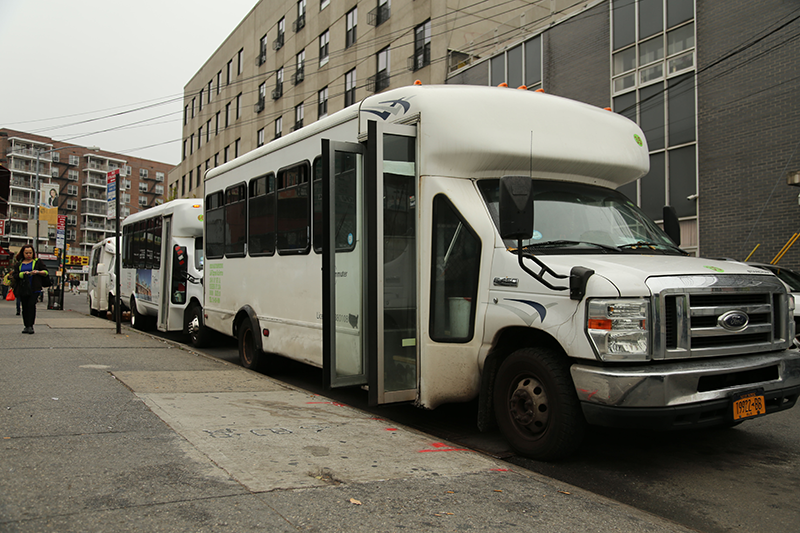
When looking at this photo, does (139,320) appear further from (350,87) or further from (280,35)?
(280,35)

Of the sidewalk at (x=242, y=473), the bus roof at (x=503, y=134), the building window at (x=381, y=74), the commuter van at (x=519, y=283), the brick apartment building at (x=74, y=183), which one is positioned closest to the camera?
the sidewalk at (x=242, y=473)

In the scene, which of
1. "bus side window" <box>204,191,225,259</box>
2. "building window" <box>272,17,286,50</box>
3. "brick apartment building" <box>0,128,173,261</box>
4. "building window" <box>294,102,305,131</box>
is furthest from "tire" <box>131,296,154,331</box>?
"brick apartment building" <box>0,128,173,261</box>

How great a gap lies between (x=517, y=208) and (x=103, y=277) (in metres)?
18.5

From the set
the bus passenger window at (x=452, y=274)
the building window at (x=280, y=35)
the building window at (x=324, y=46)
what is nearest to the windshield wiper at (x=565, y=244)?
the bus passenger window at (x=452, y=274)

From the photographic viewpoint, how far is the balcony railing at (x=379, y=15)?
28.8 metres

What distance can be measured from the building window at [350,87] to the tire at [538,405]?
27213mm

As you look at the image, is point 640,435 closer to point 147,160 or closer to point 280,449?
point 280,449

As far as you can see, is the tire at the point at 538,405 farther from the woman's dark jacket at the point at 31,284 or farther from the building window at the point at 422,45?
the building window at the point at 422,45

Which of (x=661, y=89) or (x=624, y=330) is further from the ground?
(x=661, y=89)

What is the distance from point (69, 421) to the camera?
5.06 meters

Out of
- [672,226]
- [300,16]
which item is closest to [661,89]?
[672,226]

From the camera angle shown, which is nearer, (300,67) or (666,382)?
(666,382)

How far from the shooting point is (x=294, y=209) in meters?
7.75

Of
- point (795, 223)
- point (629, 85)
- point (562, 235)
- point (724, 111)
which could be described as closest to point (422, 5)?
point (629, 85)
